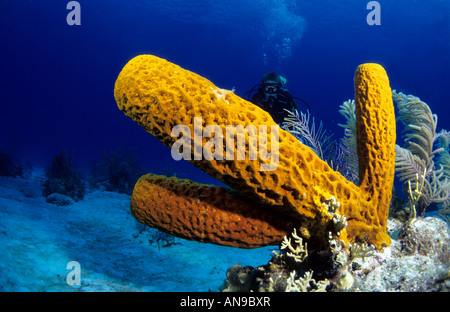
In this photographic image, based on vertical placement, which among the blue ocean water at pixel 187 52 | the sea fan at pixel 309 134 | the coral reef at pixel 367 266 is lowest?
the coral reef at pixel 367 266

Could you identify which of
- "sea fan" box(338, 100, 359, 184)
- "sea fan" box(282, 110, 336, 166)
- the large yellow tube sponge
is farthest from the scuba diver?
the large yellow tube sponge

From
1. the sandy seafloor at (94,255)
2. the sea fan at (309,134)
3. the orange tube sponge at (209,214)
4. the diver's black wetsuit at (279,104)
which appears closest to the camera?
the orange tube sponge at (209,214)

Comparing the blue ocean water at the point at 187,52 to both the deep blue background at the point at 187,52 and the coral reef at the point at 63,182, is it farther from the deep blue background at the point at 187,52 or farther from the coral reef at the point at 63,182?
the coral reef at the point at 63,182

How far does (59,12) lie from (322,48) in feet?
222

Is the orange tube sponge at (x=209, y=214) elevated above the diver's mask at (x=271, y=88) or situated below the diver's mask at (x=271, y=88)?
below

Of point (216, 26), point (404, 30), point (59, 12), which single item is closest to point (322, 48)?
point (404, 30)

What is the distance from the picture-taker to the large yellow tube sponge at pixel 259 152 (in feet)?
6.31

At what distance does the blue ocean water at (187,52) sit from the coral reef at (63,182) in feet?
19.9

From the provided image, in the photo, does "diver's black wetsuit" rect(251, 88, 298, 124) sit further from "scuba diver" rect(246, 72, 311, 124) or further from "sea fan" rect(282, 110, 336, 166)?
"sea fan" rect(282, 110, 336, 166)

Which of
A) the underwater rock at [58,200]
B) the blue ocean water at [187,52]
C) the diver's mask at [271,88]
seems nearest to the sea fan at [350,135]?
the diver's mask at [271,88]

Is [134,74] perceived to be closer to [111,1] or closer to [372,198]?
[372,198]

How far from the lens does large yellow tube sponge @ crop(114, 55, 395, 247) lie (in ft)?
6.31

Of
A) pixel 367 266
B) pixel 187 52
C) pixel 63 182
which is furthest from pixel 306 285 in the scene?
pixel 187 52

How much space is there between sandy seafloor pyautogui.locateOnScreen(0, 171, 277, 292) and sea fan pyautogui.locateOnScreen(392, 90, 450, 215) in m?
3.37
